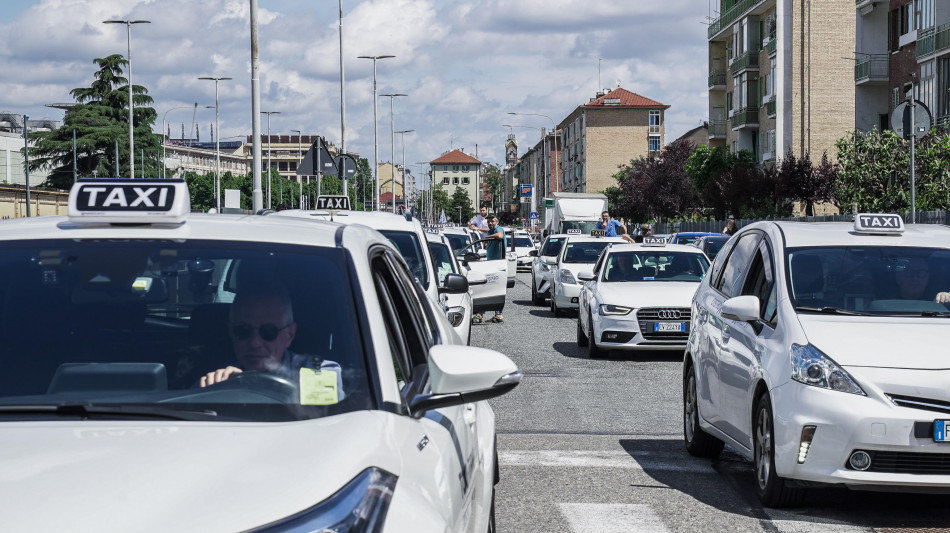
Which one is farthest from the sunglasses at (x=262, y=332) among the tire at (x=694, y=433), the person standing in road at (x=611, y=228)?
the person standing in road at (x=611, y=228)

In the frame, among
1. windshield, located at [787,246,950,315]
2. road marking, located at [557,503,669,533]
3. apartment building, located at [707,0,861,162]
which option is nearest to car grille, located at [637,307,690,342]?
windshield, located at [787,246,950,315]

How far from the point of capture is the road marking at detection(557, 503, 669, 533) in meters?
6.59

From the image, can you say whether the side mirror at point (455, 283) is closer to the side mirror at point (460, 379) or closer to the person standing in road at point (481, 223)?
A: the side mirror at point (460, 379)

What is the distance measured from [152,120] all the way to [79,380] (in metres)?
94.8

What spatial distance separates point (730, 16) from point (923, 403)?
223 ft

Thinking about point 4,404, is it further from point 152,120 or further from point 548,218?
point 152,120

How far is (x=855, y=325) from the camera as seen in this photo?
7020 mm

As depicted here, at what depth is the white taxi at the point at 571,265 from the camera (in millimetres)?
23734

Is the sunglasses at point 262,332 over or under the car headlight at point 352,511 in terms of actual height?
over

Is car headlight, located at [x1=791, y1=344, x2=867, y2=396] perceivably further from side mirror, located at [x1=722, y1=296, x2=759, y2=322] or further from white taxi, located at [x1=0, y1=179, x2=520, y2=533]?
white taxi, located at [x1=0, y1=179, x2=520, y2=533]

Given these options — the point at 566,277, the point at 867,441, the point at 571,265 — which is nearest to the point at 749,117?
the point at 571,265

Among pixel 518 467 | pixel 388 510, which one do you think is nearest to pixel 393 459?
pixel 388 510

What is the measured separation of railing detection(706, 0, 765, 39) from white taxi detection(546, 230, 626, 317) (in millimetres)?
41881

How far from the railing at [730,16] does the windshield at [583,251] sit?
4189 centimetres
